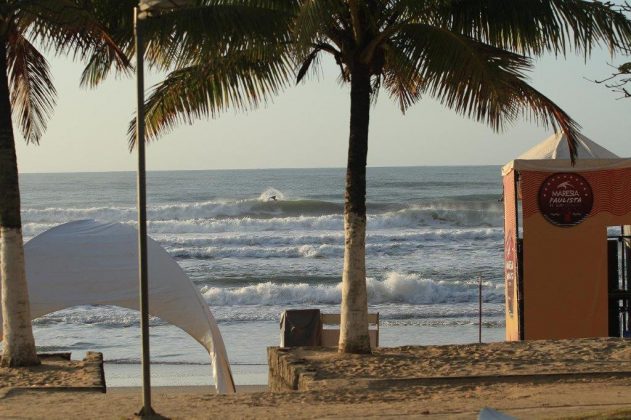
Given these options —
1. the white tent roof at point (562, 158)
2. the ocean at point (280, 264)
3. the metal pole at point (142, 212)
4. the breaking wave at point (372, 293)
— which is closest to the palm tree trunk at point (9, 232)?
the metal pole at point (142, 212)

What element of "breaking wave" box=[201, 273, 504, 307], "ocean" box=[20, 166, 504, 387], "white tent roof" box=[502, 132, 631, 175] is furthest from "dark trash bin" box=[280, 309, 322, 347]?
"breaking wave" box=[201, 273, 504, 307]

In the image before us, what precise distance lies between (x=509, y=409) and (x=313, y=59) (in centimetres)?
481

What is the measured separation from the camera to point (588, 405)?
8.95 m

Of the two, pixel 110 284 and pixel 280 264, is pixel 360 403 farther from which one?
pixel 280 264

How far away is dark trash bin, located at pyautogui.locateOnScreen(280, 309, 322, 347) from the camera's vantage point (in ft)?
46.0

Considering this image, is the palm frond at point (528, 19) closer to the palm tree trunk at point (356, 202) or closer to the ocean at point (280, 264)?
the palm tree trunk at point (356, 202)

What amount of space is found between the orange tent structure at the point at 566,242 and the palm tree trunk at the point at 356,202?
2.52 m

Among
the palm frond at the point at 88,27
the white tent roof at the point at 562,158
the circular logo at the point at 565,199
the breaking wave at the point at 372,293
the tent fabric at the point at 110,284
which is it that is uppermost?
the palm frond at the point at 88,27

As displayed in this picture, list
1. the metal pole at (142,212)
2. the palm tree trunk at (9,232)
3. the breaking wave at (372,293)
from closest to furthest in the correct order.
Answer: the metal pole at (142,212), the palm tree trunk at (9,232), the breaking wave at (372,293)

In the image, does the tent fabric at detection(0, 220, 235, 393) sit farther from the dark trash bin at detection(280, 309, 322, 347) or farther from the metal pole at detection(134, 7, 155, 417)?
the metal pole at detection(134, 7, 155, 417)

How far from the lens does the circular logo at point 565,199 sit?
13.4m

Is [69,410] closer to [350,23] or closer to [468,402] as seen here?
[468,402]

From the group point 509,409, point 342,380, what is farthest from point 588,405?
point 342,380

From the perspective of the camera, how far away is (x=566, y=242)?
1352 centimetres
